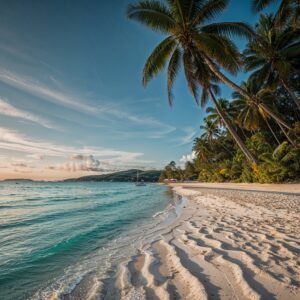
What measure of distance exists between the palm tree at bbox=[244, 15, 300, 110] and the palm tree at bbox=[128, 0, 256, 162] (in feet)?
18.6

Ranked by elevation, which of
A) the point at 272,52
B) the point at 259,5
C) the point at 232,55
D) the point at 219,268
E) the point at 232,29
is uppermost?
the point at 259,5

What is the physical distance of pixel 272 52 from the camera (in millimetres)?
18547

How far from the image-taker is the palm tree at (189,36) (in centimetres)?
1220

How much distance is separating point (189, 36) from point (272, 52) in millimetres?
9750

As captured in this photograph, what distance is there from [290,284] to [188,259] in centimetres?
174

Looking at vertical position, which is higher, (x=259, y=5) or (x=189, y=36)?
(x=259, y=5)

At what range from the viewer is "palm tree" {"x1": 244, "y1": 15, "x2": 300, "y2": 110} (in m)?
17.9

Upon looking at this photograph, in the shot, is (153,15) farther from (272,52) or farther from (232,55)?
(272,52)

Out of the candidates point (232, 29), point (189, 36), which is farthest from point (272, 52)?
point (189, 36)

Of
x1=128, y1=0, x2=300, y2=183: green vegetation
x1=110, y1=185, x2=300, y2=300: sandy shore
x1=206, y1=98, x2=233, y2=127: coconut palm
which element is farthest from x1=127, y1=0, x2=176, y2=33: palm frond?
x1=206, y1=98, x2=233, y2=127: coconut palm

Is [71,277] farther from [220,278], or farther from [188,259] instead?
[220,278]

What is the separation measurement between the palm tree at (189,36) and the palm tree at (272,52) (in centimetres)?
568

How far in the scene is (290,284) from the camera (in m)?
2.79

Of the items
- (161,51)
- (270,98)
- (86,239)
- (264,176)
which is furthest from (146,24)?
(264,176)
